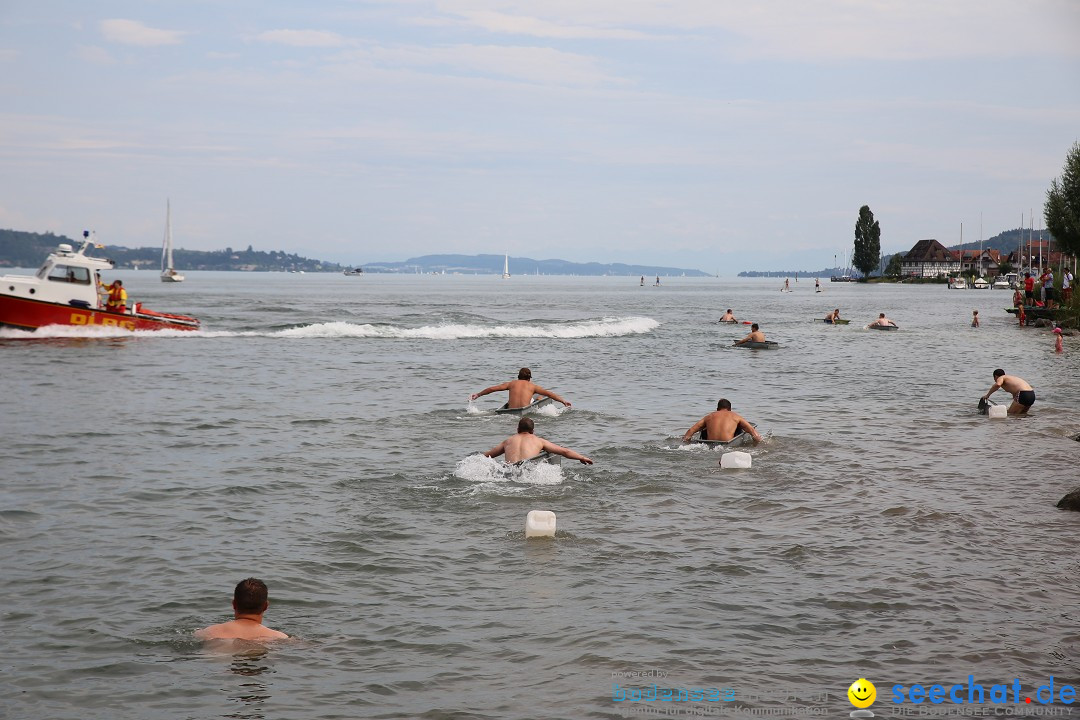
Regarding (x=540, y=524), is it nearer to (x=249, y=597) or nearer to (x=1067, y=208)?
(x=249, y=597)

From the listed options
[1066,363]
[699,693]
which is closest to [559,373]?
[1066,363]

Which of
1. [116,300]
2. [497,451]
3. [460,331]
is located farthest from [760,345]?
[497,451]

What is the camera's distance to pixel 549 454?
15.0 metres

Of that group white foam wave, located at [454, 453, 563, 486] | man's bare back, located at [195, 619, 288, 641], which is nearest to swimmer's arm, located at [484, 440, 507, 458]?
white foam wave, located at [454, 453, 563, 486]

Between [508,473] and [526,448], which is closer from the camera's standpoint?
[508,473]

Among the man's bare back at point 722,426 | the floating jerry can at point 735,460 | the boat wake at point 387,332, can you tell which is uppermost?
the boat wake at point 387,332

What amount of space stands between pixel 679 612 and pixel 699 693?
1723 mm

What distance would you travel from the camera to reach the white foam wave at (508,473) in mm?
14617

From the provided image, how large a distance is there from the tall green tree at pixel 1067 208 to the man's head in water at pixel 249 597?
6561 cm

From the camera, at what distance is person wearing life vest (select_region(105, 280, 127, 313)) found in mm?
38062

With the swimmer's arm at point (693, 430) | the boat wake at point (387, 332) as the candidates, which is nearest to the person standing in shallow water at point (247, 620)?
the swimmer's arm at point (693, 430)

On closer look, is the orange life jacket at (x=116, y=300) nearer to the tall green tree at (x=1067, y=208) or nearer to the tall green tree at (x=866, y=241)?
the tall green tree at (x=1067, y=208)

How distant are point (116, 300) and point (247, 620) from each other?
3404cm

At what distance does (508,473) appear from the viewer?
14.7 metres
